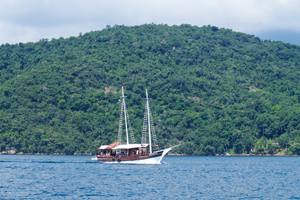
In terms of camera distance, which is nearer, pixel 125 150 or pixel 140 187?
pixel 140 187

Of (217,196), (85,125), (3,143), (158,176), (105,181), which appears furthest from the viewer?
(85,125)

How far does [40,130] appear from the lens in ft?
536

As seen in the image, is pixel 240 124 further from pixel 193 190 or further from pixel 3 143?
pixel 193 190

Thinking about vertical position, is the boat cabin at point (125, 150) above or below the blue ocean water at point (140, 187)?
above

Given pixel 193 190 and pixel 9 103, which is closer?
pixel 193 190

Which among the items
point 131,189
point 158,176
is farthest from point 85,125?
point 131,189

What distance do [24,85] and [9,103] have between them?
1679cm

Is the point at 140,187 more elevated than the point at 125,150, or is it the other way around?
the point at 125,150

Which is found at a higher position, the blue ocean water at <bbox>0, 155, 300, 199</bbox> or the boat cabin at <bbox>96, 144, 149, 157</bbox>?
the boat cabin at <bbox>96, 144, 149, 157</bbox>

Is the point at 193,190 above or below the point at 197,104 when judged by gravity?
below

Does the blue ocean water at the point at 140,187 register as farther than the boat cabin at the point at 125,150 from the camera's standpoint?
No

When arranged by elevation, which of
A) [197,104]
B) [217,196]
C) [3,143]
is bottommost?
[217,196]

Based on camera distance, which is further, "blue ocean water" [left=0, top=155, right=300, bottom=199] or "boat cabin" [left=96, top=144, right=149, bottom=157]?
"boat cabin" [left=96, top=144, right=149, bottom=157]

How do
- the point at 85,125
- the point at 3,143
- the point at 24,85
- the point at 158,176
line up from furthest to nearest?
1. the point at 24,85
2. the point at 85,125
3. the point at 3,143
4. the point at 158,176
